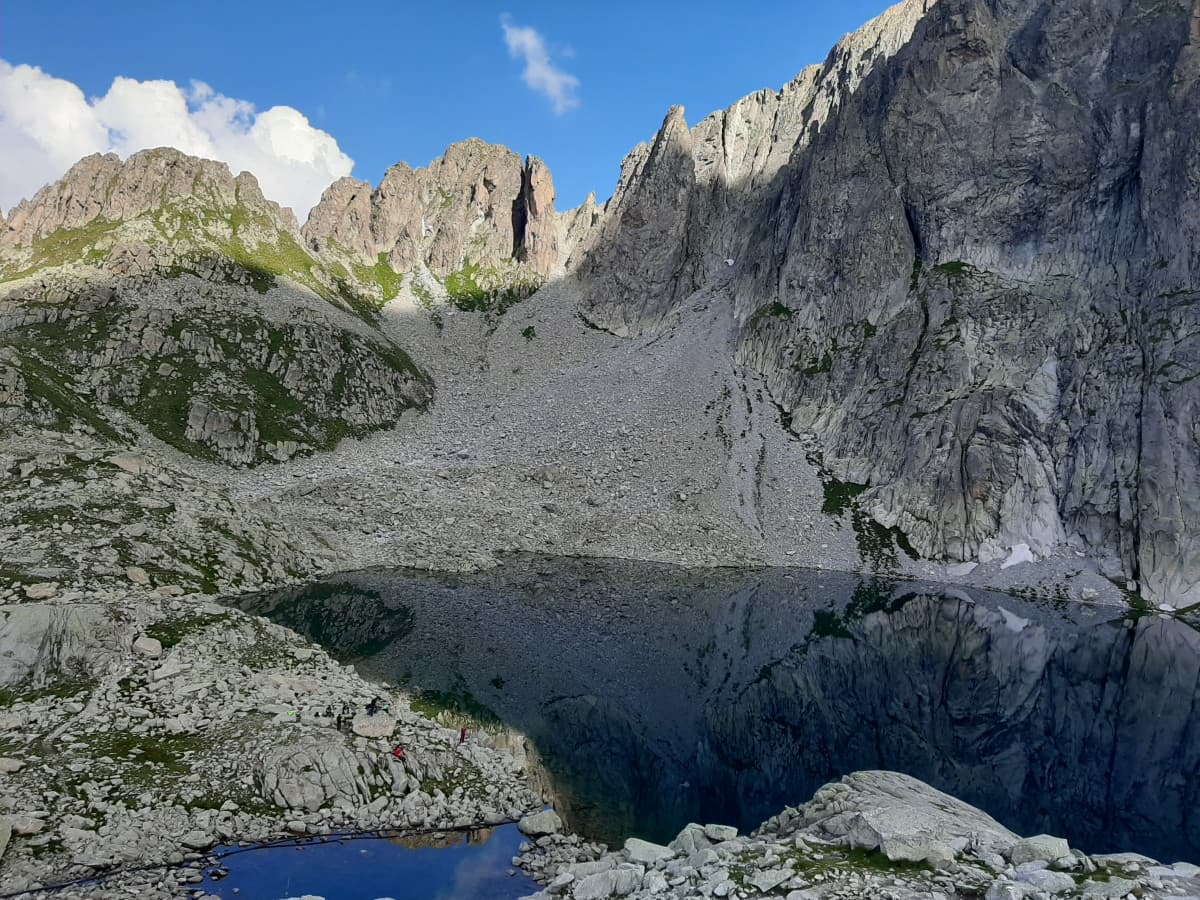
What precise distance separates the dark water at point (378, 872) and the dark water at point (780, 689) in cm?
424

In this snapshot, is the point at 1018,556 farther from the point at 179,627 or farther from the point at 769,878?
the point at 179,627

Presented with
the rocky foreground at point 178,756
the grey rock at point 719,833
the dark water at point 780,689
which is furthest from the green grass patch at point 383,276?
the grey rock at point 719,833

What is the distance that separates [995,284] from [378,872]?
112m

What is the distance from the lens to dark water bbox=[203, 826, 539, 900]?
1800 centimetres

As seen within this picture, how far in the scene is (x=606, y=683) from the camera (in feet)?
131

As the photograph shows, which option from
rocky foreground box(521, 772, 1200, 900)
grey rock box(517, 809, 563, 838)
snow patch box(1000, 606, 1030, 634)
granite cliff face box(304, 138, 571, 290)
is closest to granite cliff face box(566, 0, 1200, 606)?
snow patch box(1000, 606, 1030, 634)

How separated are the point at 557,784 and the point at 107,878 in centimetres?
1380

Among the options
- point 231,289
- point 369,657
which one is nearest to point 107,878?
point 369,657

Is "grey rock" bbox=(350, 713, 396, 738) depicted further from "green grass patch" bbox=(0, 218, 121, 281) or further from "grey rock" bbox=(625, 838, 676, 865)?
"green grass patch" bbox=(0, 218, 121, 281)

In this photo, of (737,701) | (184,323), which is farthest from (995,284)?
(184,323)

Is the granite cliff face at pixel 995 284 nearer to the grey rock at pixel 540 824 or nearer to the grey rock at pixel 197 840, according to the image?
the grey rock at pixel 540 824

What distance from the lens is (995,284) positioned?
104 meters

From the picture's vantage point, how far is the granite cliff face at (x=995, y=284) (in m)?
83.7

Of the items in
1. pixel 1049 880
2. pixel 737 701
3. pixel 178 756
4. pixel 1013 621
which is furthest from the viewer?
pixel 1013 621
